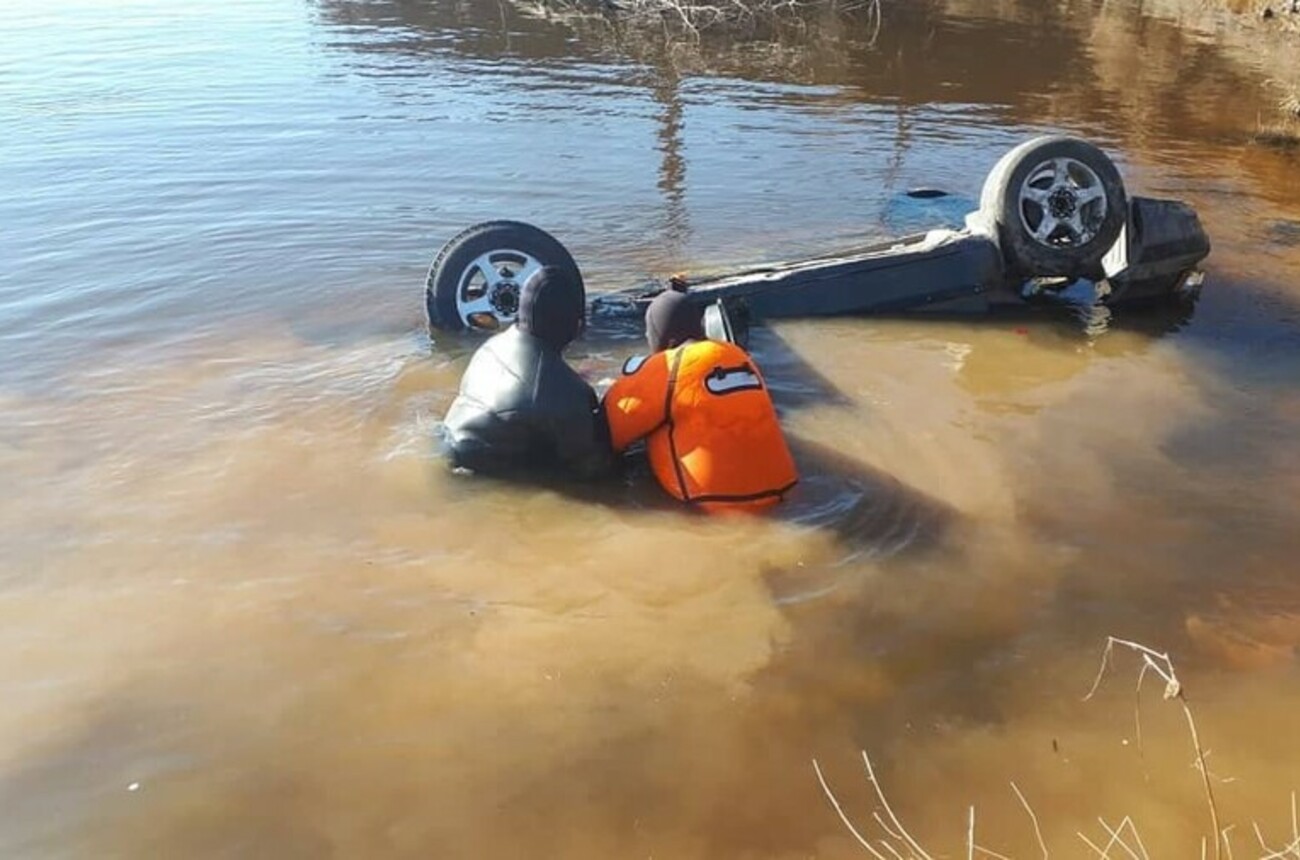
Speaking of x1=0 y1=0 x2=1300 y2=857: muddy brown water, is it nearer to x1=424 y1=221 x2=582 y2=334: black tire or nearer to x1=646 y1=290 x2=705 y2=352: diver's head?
x1=424 y1=221 x2=582 y2=334: black tire

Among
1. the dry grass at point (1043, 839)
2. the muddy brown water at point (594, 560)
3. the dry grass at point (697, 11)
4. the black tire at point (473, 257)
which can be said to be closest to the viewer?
the dry grass at point (1043, 839)

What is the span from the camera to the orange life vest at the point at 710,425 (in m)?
5.43

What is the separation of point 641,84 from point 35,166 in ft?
25.8

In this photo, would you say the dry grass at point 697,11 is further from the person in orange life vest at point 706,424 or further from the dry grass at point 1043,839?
the dry grass at point 1043,839

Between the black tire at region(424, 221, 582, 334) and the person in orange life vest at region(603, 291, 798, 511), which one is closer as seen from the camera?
the person in orange life vest at region(603, 291, 798, 511)

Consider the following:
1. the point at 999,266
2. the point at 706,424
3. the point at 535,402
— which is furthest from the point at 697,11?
the point at 706,424

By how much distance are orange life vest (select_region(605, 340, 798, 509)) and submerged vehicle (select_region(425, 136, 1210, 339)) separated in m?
2.15

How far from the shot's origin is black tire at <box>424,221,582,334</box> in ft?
24.2

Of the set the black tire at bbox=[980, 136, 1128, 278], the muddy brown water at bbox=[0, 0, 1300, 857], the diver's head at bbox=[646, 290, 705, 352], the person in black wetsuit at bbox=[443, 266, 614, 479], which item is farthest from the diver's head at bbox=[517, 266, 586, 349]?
the black tire at bbox=[980, 136, 1128, 278]

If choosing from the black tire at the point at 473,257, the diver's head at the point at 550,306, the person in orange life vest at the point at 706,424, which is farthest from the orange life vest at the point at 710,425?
the black tire at the point at 473,257

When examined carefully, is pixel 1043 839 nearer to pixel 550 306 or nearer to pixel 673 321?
pixel 673 321

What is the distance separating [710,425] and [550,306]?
1027 millimetres

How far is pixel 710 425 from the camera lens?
5.43 meters

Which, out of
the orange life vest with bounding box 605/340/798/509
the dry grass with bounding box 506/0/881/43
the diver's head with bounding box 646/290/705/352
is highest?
the dry grass with bounding box 506/0/881/43
